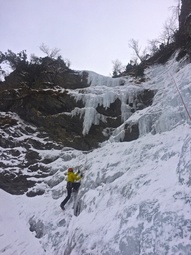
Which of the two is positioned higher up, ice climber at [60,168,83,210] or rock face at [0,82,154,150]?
rock face at [0,82,154,150]

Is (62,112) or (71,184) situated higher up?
(62,112)

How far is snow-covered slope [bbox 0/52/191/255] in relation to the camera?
500 centimetres

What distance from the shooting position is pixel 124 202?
646 centimetres

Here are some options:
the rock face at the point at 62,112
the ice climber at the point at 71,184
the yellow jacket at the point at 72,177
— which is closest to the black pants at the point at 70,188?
the ice climber at the point at 71,184

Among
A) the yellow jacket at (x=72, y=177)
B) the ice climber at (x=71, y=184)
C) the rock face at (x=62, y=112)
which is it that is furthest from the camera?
the rock face at (x=62, y=112)

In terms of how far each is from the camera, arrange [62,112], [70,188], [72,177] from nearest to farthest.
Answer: [70,188] → [72,177] → [62,112]

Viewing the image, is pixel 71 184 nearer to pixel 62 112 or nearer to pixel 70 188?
pixel 70 188

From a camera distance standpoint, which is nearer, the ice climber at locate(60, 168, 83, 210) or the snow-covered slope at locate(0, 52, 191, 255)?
the snow-covered slope at locate(0, 52, 191, 255)

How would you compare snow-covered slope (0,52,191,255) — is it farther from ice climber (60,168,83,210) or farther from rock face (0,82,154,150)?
rock face (0,82,154,150)

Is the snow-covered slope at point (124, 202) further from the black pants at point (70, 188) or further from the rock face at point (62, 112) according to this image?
the rock face at point (62, 112)

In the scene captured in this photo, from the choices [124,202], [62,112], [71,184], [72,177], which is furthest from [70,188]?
[62,112]

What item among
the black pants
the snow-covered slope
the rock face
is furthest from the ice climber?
the rock face

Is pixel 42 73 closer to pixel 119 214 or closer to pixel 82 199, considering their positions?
pixel 82 199

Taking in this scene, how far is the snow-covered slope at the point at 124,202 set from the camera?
16.4ft
